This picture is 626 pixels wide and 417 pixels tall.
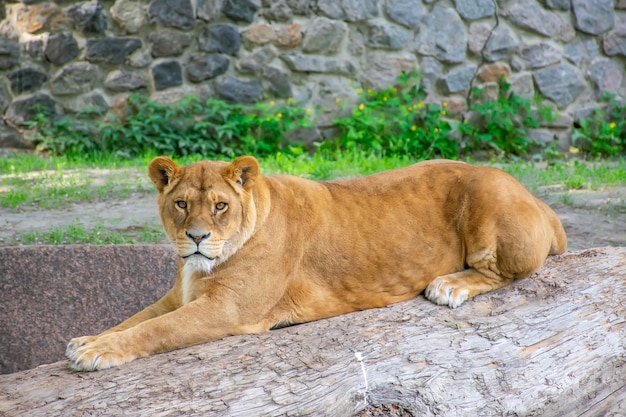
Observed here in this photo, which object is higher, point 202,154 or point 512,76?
point 512,76

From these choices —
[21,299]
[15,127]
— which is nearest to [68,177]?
[15,127]

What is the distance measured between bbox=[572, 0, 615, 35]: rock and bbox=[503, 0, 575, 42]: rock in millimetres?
261

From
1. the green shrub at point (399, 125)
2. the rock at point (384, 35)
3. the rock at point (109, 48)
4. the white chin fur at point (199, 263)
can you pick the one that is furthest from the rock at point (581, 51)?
the white chin fur at point (199, 263)

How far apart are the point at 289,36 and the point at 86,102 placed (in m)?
2.52

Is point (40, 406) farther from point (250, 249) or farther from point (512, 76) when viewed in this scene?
point (512, 76)

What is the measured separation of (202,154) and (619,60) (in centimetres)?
552

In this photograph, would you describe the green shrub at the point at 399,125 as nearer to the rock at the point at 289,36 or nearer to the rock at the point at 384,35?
the rock at the point at 384,35

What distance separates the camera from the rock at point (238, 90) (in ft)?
29.6

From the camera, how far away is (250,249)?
3652 millimetres

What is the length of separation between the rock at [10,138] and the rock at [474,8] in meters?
5.47

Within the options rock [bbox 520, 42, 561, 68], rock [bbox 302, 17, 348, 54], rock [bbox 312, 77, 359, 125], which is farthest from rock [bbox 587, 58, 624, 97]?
rock [bbox 302, 17, 348, 54]

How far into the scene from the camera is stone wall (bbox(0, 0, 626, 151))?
8617mm

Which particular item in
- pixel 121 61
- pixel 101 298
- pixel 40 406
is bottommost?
pixel 101 298

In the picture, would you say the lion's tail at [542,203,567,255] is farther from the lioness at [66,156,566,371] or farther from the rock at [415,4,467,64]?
the rock at [415,4,467,64]
